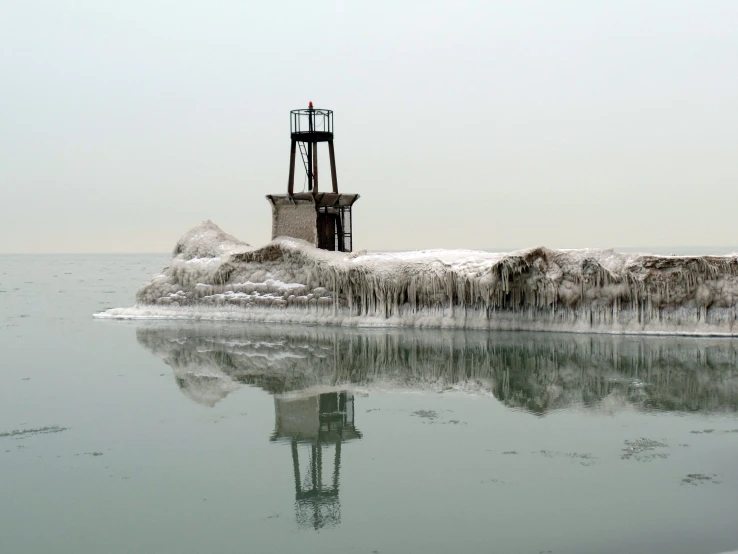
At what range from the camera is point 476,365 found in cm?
1897

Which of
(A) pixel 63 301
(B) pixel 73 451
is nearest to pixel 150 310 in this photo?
(A) pixel 63 301

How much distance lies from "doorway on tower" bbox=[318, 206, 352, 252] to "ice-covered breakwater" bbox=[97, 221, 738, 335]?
2533 mm

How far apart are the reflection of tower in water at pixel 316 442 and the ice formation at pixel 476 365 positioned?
1413 mm

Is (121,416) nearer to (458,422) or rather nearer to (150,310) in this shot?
(458,422)

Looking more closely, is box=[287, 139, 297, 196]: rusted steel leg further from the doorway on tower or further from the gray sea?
the gray sea

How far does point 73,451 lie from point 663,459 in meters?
9.24

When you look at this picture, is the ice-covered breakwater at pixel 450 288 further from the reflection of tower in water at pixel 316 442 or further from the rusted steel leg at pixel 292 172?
the reflection of tower in water at pixel 316 442

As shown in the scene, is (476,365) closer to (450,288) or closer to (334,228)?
(450,288)

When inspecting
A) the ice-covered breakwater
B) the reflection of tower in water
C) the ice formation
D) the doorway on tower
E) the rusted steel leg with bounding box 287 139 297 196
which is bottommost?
the reflection of tower in water

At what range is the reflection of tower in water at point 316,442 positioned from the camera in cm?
966

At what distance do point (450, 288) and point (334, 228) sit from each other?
317 inches

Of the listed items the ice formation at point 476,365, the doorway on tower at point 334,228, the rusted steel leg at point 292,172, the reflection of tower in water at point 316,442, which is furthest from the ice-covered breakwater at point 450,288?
the reflection of tower in water at point 316,442

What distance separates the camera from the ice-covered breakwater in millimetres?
21938

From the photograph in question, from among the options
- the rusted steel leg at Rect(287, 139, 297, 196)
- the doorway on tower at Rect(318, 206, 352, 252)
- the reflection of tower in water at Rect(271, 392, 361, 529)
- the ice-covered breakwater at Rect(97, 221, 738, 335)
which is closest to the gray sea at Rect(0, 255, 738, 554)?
the reflection of tower in water at Rect(271, 392, 361, 529)
